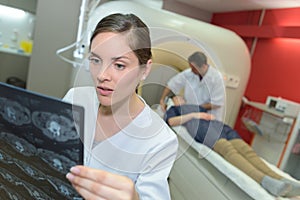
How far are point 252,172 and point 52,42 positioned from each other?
87cm

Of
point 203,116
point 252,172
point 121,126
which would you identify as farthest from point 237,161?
point 121,126

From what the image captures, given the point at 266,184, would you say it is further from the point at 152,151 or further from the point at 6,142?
the point at 6,142

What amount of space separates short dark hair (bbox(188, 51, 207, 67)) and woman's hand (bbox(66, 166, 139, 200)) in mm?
220

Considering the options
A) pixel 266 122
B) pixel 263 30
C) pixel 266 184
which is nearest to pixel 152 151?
pixel 266 184

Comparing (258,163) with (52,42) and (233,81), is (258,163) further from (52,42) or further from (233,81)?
(52,42)

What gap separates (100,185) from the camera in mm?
326

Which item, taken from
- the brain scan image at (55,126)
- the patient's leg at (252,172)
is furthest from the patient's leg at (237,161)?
the brain scan image at (55,126)

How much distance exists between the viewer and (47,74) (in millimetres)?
635

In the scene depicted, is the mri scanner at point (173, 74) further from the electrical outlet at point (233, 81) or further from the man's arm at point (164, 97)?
the electrical outlet at point (233, 81)

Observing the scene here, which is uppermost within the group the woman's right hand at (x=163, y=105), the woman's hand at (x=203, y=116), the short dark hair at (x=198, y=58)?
the short dark hair at (x=198, y=58)

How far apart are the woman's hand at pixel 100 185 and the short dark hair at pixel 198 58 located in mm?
220

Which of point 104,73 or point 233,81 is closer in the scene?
point 104,73

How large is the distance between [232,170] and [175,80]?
582 millimetres

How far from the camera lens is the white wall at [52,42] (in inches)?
19.9
